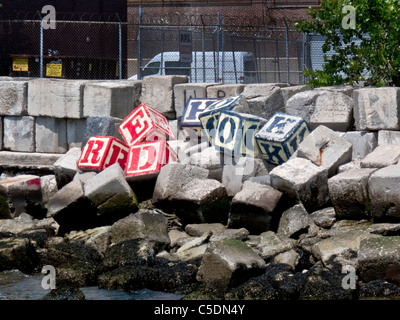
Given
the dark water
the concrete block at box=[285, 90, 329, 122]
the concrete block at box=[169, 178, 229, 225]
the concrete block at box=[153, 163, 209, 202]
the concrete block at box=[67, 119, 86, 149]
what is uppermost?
the concrete block at box=[285, 90, 329, 122]

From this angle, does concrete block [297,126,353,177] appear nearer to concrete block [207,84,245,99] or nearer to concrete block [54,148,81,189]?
concrete block [207,84,245,99]

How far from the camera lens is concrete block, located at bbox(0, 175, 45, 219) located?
12.0 meters

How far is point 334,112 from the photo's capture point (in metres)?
11.3

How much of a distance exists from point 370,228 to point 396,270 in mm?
1213

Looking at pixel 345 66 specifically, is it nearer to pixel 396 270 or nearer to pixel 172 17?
pixel 396 270

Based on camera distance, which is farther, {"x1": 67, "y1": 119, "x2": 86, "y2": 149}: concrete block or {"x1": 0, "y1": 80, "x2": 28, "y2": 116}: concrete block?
{"x1": 0, "y1": 80, "x2": 28, "y2": 116}: concrete block

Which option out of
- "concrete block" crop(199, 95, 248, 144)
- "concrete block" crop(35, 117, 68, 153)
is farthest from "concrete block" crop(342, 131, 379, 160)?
"concrete block" crop(35, 117, 68, 153)

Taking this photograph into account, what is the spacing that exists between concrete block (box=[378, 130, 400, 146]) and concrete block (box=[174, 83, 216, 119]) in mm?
3050

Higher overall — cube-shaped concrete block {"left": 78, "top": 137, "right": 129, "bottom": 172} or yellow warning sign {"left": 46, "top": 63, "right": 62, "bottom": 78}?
yellow warning sign {"left": 46, "top": 63, "right": 62, "bottom": 78}

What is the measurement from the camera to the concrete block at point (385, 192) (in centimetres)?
918

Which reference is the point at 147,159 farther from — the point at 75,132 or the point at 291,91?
the point at 291,91

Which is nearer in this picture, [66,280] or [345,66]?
[66,280]
